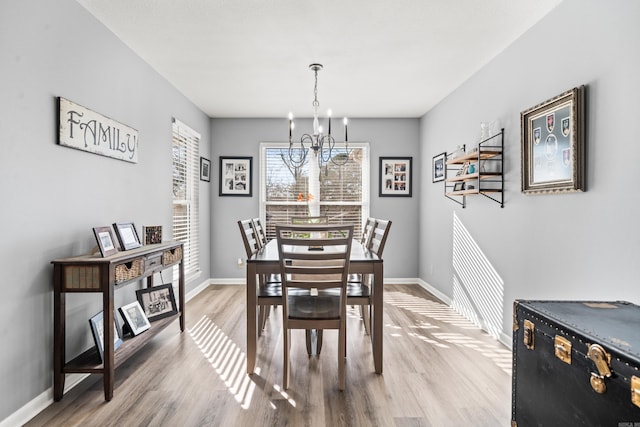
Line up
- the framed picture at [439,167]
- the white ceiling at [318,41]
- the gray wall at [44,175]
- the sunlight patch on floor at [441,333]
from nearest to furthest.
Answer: the gray wall at [44,175] → the white ceiling at [318,41] → the sunlight patch on floor at [441,333] → the framed picture at [439,167]

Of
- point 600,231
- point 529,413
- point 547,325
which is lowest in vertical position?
point 529,413

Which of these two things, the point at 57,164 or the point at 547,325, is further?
the point at 57,164

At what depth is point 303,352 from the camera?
9.37 feet

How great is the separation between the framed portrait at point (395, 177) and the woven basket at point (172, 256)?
3.16 meters

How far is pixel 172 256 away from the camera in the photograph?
310cm

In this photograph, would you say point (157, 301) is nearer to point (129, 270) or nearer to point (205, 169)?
point (129, 270)

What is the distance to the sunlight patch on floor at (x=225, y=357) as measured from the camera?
Answer: 2279 millimetres

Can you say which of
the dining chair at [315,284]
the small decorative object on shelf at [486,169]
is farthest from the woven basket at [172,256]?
the small decorative object on shelf at [486,169]

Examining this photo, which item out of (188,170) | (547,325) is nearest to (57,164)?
(188,170)

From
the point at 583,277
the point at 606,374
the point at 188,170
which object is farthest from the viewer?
the point at 188,170

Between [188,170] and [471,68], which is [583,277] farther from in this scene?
[188,170]

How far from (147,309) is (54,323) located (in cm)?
98

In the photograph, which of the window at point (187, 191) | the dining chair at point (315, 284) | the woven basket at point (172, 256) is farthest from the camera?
the window at point (187, 191)

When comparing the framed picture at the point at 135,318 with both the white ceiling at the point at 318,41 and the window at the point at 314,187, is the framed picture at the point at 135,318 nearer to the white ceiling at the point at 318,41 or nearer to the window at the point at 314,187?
the white ceiling at the point at 318,41
